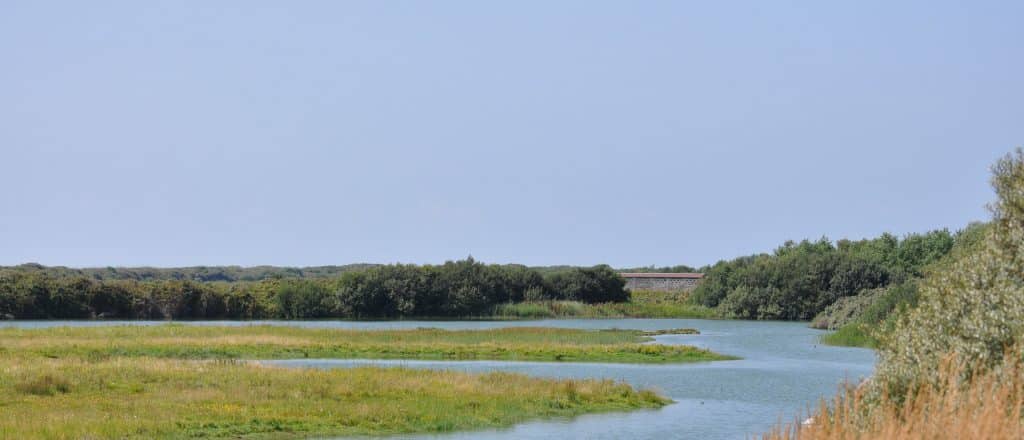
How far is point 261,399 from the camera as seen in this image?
102 feet

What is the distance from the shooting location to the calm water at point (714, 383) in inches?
1182

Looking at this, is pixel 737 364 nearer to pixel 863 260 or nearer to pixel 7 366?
pixel 7 366

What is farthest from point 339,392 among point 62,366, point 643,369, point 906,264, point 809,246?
point 809,246

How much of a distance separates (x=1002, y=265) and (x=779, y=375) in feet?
95.2

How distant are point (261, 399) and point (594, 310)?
7398cm

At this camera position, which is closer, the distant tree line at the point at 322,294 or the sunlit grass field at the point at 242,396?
the sunlit grass field at the point at 242,396

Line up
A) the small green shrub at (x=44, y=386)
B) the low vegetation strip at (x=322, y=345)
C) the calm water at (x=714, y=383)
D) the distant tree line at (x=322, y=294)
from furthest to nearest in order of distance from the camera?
the distant tree line at (x=322, y=294)
the low vegetation strip at (x=322, y=345)
the small green shrub at (x=44, y=386)
the calm water at (x=714, y=383)

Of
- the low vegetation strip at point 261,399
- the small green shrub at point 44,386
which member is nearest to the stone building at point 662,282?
the low vegetation strip at point 261,399

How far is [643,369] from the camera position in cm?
4778

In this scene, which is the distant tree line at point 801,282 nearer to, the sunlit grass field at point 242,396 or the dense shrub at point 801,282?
the dense shrub at point 801,282

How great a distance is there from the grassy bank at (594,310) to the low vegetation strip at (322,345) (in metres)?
36.2

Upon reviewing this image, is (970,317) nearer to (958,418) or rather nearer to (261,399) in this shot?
(958,418)

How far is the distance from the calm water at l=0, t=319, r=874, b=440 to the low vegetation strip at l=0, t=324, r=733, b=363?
8.13ft

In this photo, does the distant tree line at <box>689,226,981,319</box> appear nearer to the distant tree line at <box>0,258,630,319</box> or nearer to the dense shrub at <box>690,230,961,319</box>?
the dense shrub at <box>690,230,961,319</box>
